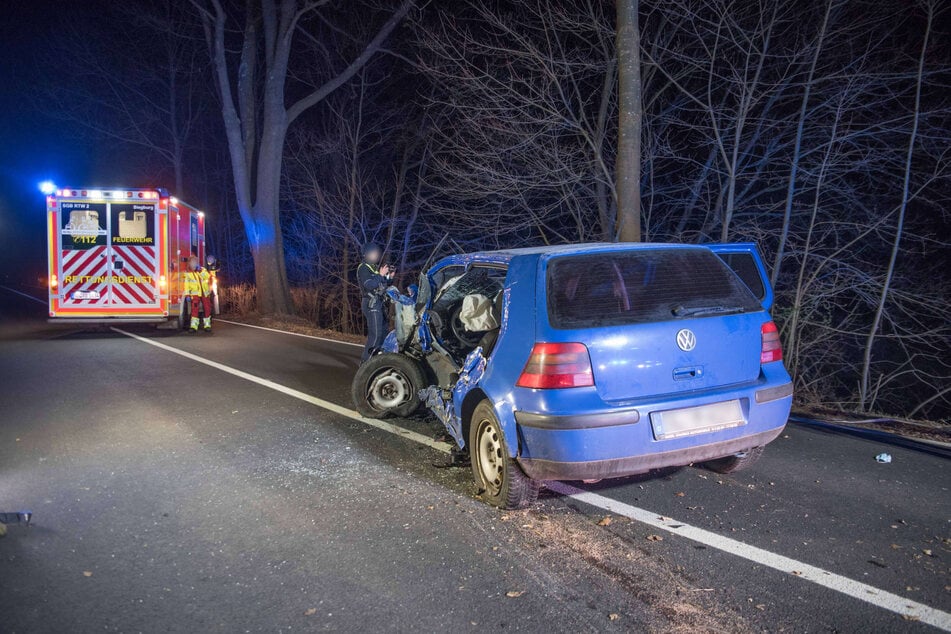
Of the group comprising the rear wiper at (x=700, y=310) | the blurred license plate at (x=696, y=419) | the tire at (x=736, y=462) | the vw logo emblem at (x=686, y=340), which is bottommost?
the tire at (x=736, y=462)

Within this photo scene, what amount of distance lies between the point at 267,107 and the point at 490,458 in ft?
57.8

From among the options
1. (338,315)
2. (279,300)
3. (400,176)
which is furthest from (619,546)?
(338,315)

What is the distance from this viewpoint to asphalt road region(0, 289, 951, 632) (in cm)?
305

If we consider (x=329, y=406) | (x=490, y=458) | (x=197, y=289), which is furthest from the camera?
(x=197, y=289)

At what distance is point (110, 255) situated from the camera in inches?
577

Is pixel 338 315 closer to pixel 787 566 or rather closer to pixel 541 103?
pixel 541 103

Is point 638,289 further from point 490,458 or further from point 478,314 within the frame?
point 490,458

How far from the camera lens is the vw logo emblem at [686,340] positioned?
402 centimetres

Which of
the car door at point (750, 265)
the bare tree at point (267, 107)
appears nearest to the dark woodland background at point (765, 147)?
the bare tree at point (267, 107)

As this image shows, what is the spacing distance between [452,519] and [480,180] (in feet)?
33.4

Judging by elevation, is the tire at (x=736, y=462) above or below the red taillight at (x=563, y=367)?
below

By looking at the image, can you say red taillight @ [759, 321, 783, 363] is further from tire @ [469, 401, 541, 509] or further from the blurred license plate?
tire @ [469, 401, 541, 509]

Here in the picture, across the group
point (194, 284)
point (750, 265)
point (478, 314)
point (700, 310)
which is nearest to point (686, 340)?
point (700, 310)

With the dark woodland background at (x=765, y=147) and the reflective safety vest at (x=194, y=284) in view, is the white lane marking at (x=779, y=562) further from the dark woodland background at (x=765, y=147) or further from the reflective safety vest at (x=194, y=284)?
the reflective safety vest at (x=194, y=284)
